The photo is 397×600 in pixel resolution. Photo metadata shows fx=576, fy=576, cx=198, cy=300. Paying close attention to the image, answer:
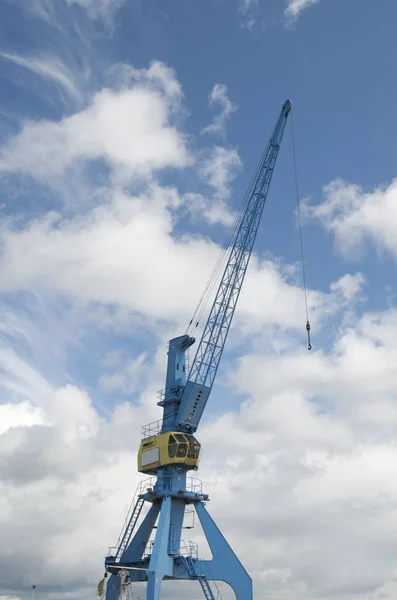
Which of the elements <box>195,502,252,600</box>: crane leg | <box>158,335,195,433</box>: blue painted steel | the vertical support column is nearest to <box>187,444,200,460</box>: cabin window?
<box>158,335,195,433</box>: blue painted steel

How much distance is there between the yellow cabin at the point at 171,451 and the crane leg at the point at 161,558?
3756 millimetres

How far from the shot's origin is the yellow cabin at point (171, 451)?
194 ft

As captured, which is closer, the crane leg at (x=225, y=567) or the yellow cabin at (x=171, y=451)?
the crane leg at (x=225, y=567)

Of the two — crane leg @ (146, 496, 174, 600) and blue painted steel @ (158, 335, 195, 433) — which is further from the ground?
blue painted steel @ (158, 335, 195, 433)

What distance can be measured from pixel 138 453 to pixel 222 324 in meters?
17.3

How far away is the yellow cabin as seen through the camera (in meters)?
59.0

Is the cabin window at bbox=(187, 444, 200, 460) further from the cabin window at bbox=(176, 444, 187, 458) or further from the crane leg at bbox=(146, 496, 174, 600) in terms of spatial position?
the crane leg at bbox=(146, 496, 174, 600)

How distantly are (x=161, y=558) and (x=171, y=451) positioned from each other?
33.1 ft

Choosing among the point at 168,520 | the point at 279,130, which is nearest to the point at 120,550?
the point at 168,520

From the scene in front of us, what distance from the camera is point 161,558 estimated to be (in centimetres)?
5422

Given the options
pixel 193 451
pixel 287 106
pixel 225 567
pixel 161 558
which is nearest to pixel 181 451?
pixel 193 451

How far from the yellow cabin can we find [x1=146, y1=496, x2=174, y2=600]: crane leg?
376 centimetres

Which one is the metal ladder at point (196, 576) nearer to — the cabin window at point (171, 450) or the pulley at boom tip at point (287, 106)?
the cabin window at point (171, 450)

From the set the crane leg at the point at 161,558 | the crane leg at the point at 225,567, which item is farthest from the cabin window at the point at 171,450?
the crane leg at the point at 225,567
